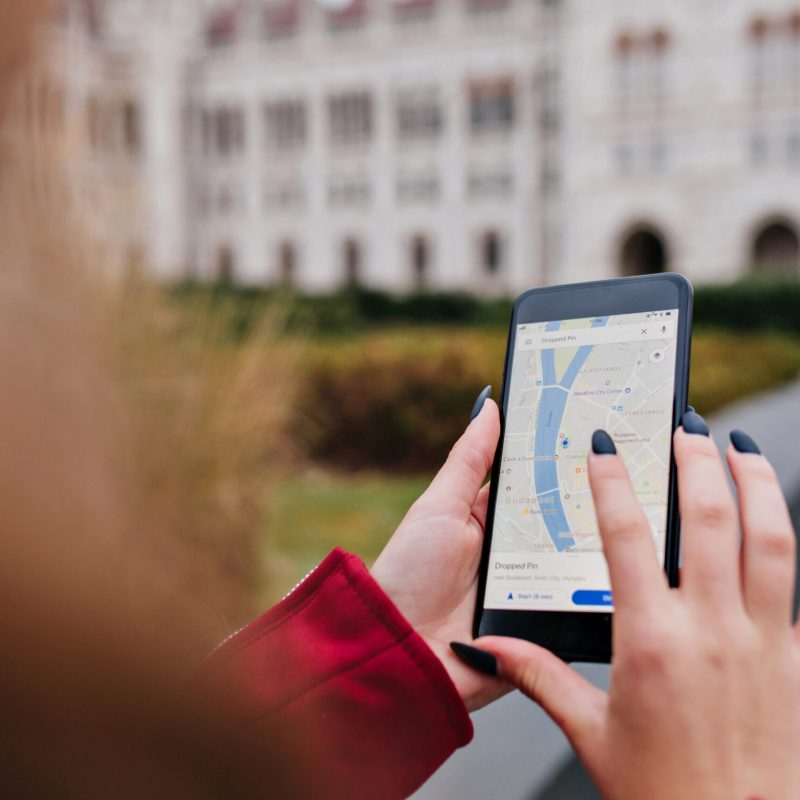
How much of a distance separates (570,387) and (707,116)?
23.2m

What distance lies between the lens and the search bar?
2.95 ft

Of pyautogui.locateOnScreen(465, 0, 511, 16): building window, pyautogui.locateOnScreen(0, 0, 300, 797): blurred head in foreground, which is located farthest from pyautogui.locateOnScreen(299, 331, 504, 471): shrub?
pyautogui.locateOnScreen(465, 0, 511, 16): building window

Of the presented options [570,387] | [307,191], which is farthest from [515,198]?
[570,387]

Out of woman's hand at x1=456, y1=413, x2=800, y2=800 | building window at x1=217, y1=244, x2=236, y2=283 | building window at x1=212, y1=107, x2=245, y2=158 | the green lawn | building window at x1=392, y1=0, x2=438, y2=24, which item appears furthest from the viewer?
building window at x1=217, y1=244, x2=236, y2=283

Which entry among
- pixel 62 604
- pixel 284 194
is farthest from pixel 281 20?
pixel 62 604

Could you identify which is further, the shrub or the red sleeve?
the shrub

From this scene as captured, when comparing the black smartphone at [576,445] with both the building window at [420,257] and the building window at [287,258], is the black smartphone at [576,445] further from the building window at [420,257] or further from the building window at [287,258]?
the building window at [287,258]

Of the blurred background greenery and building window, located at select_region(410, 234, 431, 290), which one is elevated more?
building window, located at select_region(410, 234, 431, 290)

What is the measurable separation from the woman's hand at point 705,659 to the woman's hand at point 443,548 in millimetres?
224

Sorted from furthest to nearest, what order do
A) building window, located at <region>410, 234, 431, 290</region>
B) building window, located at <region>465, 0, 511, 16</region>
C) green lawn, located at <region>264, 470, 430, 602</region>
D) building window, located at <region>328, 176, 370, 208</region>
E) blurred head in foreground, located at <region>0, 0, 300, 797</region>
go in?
building window, located at <region>328, 176, 370, 208</region> → building window, located at <region>410, 234, 431, 290</region> → building window, located at <region>465, 0, 511, 16</region> → green lawn, located at <region>264, 470, 430, 602</region> → blurred head in foreground, located at <region>0, 0, 300, 797</region>

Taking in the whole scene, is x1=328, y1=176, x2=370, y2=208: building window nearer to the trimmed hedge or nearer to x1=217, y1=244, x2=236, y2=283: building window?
x1=217, y1=244, x2=236, y2=283: building window

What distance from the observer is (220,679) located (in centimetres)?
63

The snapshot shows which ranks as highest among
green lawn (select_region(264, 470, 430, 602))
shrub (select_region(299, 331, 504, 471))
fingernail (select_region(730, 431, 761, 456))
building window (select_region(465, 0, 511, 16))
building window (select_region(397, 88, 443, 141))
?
building window (select_region(465, 0, 511, 16))

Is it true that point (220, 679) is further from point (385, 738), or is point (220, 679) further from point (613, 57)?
point (613, 57)
